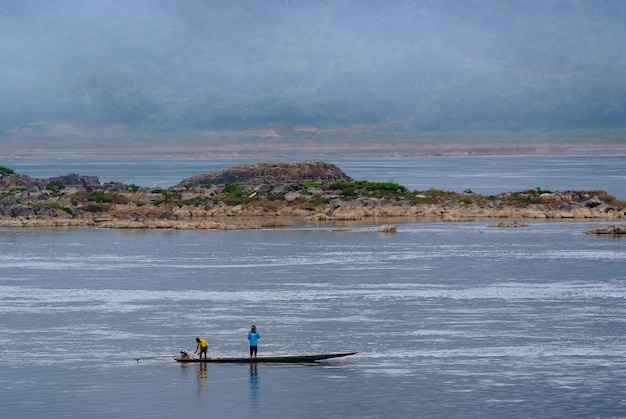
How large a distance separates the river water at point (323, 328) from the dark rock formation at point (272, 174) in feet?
155

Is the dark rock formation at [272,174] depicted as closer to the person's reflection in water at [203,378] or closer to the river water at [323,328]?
the river water at [323,328]

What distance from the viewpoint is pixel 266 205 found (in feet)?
299

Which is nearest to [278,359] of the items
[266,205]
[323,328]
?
[323,328]

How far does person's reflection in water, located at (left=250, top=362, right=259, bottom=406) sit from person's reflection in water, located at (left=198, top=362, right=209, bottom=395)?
1.15m

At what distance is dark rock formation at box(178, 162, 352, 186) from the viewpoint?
11221 cm

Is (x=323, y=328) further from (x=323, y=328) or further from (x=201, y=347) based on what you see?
(x=201, y=347)

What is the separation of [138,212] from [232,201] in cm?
902

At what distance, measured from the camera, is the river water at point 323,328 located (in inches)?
1102

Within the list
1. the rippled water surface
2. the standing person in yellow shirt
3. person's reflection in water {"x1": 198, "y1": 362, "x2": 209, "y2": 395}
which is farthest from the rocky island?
person's reflection in water {"x1": 198, "y1": 362, "x2": 209, "y2": 395}

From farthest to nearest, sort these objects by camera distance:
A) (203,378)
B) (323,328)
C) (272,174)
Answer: (272,174) → (323,328) → (203,378)

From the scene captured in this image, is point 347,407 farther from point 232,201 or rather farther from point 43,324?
point 232,201

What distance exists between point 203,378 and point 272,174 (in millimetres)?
83199

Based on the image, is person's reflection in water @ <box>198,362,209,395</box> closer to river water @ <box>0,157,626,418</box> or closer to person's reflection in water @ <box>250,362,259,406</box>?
river water @ <box>0,157,626,418</box>

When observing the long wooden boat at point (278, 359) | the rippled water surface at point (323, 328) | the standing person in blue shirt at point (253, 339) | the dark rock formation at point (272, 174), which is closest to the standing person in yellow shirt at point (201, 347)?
the long wooden boat at point (278, 359)
